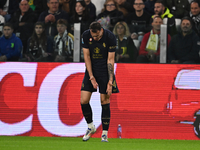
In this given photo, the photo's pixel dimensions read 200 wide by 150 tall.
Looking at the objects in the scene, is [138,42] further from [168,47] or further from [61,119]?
[61,119]

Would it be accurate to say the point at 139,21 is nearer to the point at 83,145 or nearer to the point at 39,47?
the point at 39,47

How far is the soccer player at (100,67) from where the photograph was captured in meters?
4.86

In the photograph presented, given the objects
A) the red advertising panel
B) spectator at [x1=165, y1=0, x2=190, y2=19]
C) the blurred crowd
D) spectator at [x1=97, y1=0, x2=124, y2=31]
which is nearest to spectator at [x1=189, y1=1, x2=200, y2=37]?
the blurred crowd

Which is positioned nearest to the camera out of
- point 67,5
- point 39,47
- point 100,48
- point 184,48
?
point 100,48

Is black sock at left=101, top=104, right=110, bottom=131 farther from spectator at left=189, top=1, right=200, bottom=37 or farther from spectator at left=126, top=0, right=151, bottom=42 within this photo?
spectator at left=189, top=1, right=200, bottom=37

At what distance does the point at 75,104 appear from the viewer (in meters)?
6.39

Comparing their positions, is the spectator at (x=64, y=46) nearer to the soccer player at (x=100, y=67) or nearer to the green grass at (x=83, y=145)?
the soccer player at (x=100, y=67)

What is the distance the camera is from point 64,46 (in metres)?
6.86

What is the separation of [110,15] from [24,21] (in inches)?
91.0

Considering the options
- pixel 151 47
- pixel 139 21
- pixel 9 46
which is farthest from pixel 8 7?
pixel 151 47

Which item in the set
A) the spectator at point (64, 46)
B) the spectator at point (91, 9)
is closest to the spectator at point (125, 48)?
the spectator at point (64, 46)

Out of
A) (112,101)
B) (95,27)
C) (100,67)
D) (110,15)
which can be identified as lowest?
(112,101)

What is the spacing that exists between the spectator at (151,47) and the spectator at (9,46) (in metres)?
2.63

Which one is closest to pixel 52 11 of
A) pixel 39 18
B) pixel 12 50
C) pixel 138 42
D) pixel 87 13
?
pixel 39 18
